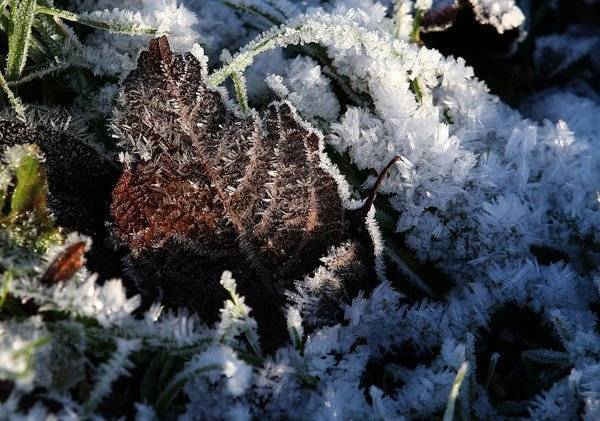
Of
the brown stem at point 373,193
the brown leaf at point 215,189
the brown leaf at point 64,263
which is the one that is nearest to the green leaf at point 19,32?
the brown leaf at point 215,189

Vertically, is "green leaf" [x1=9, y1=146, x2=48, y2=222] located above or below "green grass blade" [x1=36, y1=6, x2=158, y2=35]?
below

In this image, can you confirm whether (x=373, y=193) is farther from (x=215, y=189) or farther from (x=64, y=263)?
(x=64, y=263)

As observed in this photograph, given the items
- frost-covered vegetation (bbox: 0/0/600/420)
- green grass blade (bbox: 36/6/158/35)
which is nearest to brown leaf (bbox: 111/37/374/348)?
frost-covered vegetation (bbox: 0/0/600/420)

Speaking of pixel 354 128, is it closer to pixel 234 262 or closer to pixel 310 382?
pixel 234 262

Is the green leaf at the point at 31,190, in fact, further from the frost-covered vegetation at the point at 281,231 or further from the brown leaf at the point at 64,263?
the brown leaf at the point at 64,263

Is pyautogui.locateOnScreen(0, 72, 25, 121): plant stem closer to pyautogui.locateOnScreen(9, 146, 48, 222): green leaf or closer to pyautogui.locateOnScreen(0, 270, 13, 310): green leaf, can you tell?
pyautogui.locateOnScreen(9, 146, 48, 222): green leaf

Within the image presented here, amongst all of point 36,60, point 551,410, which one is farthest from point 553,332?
point 36,60
